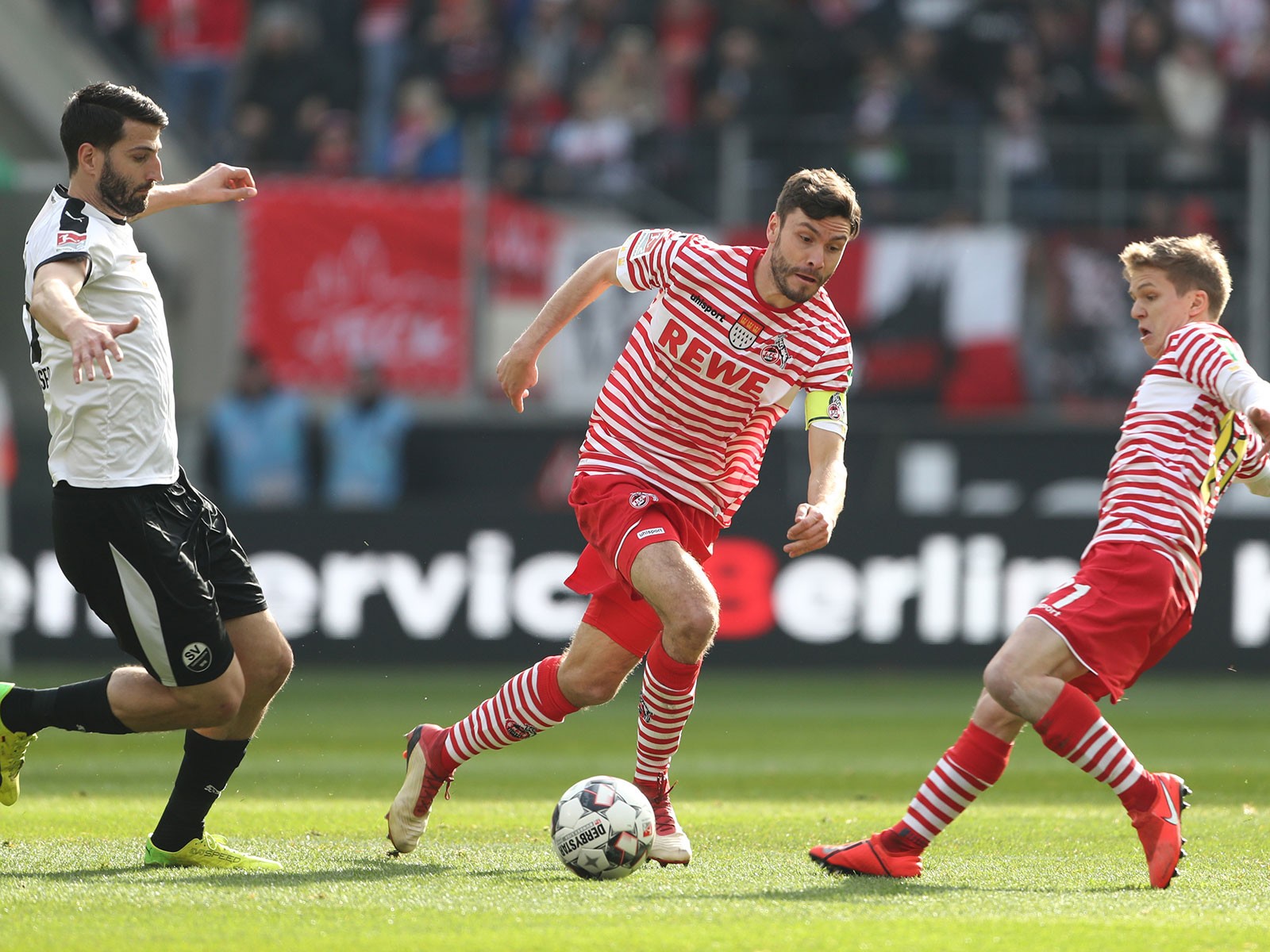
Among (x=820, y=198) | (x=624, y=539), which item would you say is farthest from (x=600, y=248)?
(x=624, y=539)

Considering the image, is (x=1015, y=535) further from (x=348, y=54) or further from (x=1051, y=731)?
(x=348, y=54)

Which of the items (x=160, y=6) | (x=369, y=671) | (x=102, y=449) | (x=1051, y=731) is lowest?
(x=369, y=671)

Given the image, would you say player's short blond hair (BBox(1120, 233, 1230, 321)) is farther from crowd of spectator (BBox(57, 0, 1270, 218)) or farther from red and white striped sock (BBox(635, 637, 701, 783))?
crowd of spectator (BBox(57, 0, 1270, 218))

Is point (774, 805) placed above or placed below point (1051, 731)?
below

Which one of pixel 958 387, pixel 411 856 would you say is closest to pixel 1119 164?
pixel 958 387

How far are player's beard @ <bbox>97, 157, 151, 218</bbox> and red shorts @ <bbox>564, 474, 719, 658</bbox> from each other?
1789mm

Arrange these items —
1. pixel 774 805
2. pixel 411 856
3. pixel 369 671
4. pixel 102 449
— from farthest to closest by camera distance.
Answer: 1. pixel 369 671
2. pixel 774 805
3. pixel 411 856
4. pixel 102 449

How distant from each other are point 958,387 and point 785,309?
10.2 metres

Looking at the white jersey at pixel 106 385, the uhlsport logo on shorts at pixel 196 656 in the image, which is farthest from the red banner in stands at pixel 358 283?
the uhlsport logo on shorts at pixel 196 656

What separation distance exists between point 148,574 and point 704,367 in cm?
202

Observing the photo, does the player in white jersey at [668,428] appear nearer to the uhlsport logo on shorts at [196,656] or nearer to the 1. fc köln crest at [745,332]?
the 1. fc köln crest at [745,332]

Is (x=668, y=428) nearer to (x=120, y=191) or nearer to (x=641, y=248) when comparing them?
(x=641, y=248)

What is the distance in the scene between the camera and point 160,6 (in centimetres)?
1911

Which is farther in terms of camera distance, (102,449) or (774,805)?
(774,805)
